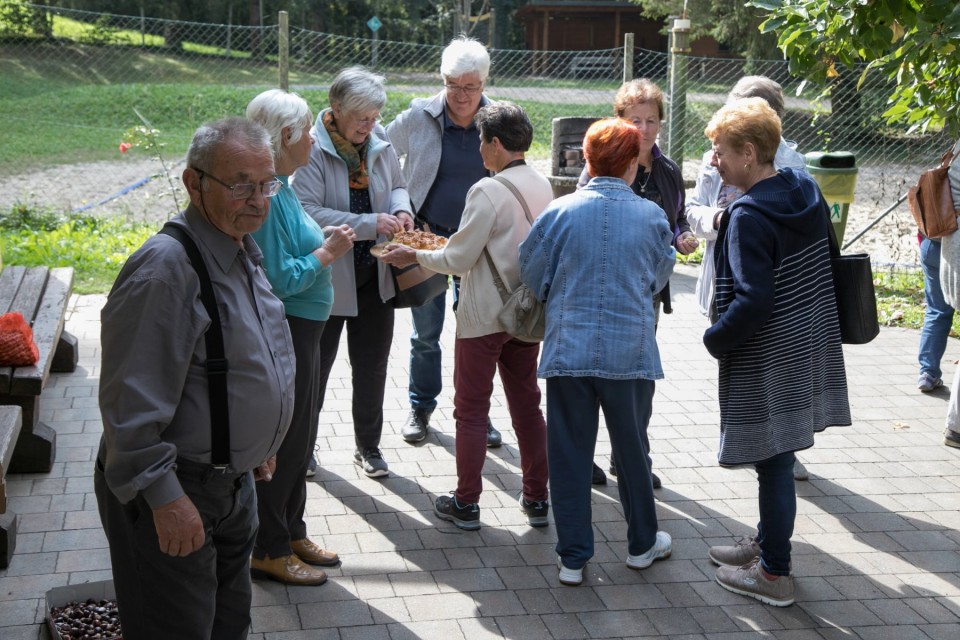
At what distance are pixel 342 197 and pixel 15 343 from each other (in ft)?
5.81

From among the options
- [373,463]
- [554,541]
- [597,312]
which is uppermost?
[597,312]

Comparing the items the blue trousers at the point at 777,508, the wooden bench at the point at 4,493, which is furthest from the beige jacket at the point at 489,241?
the wooden bench at the point at 4,493

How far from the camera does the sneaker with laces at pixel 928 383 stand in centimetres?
699

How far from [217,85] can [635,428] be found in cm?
2224

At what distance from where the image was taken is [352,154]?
486 centimetres

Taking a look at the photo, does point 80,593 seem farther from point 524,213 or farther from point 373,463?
point 524,213

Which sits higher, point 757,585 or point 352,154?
point 352,154

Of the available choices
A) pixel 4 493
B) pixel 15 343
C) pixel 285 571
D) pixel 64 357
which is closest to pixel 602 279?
pixel 285 571

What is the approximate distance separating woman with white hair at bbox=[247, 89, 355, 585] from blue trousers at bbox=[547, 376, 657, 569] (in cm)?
99

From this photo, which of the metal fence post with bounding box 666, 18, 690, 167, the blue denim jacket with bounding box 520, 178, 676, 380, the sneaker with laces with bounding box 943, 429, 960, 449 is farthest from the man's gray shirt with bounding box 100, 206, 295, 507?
the metal fence post with bounding box 666, 18, 690, 167

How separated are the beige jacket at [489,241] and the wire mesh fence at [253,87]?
→ 12225mm

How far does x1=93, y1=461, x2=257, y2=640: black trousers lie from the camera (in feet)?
9.23

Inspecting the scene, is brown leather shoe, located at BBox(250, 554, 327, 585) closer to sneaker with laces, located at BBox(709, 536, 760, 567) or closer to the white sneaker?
the white sneaker

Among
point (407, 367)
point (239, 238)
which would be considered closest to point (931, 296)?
point (407, 367)
